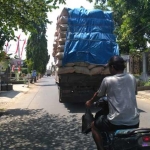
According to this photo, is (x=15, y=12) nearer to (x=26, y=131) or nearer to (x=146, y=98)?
(x=26, y=131)

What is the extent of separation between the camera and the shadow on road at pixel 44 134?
586 cm

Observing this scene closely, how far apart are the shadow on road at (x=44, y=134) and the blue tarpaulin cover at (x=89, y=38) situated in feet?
7.86

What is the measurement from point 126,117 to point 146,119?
17.7 feet

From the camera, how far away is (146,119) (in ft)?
28.2

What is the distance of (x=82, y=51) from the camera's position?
10.7m

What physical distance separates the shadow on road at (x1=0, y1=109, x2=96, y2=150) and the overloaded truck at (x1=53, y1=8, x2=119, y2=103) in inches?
68.3

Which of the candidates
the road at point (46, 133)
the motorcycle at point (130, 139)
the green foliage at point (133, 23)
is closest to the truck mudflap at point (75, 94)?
the road at point (46, 133)

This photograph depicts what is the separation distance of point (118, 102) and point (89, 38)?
7565 millimetres

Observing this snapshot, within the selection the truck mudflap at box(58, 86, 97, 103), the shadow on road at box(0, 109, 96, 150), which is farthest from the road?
the truck mudflap at box(58, 86, 97, 103)

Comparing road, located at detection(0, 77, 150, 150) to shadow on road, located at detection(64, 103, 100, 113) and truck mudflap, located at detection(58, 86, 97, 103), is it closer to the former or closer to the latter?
shadow on road, located at detection(64, 103, 100, 113)

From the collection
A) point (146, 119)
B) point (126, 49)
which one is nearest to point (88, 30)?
point (146, 119)

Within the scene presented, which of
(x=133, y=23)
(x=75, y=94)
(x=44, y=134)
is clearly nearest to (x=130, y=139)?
(x=44, y=134)

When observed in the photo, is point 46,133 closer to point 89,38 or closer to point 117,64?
point 117,64

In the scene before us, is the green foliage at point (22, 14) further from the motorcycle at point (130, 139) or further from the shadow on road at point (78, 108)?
the motorcycle at point (130, 139)
